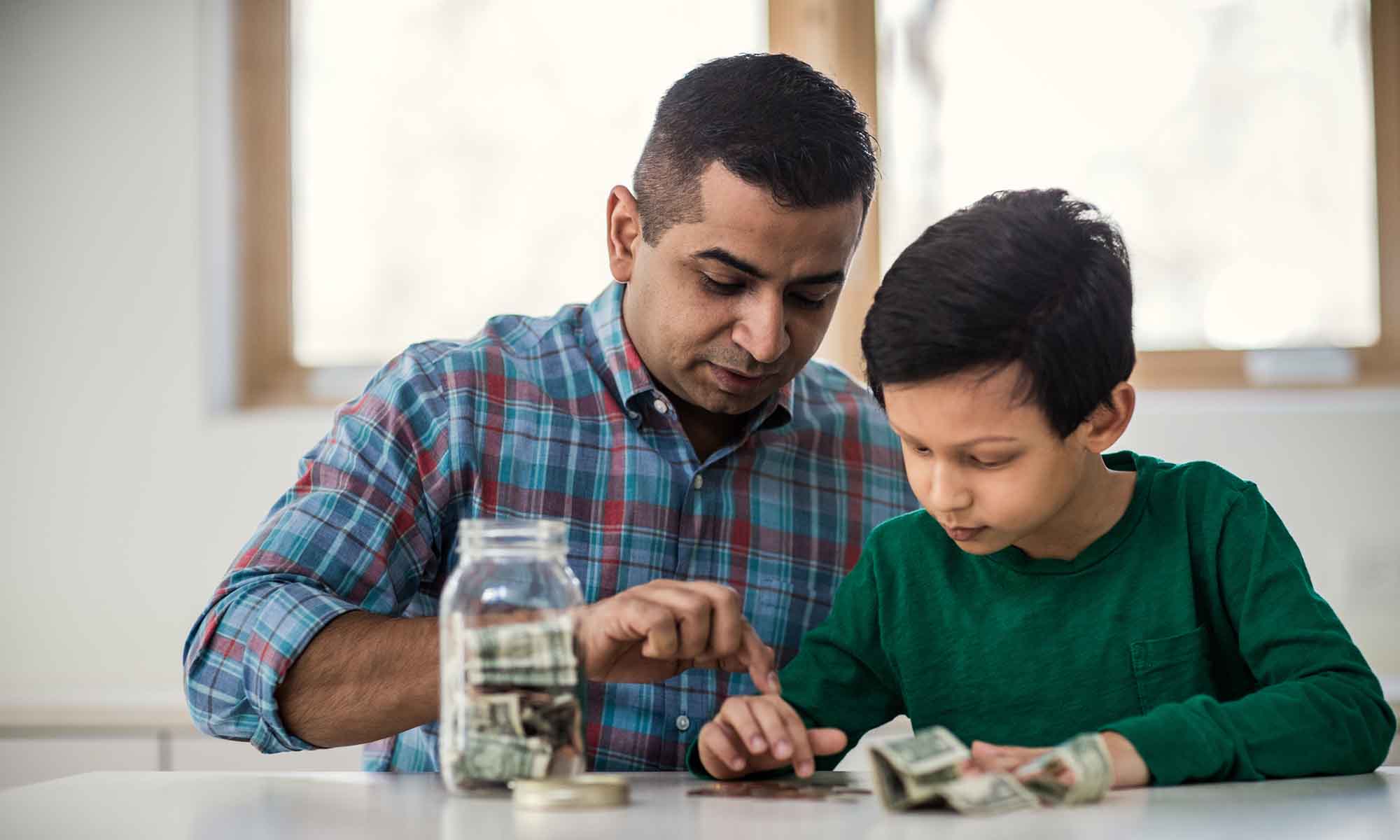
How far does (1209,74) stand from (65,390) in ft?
7.54

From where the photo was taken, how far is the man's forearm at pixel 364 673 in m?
1.27

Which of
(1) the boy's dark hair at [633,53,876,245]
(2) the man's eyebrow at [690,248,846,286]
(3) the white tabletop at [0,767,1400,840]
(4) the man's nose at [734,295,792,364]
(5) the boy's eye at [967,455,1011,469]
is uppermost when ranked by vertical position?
(1) the boy's dark hair at [633,53,876,245]

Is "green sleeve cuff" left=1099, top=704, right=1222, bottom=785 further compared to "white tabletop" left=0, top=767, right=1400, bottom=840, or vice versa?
"green sleeve cuff" left=1099, top=704, right=1222, bottom=785

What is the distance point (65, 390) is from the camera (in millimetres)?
2723

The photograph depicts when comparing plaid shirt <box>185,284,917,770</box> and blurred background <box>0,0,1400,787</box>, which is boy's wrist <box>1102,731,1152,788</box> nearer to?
plaid shirt <box>185,284,917,770</box>

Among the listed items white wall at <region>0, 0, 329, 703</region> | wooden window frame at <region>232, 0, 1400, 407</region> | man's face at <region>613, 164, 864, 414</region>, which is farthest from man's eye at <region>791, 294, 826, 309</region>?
white wall at <region>0, 0, 329, 703</region>

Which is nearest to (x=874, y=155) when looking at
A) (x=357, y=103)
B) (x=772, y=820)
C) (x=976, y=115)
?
(x=772, y=820)

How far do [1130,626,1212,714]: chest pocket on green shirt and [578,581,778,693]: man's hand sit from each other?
1.12ft

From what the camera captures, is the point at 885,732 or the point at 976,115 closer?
the point at 885,732

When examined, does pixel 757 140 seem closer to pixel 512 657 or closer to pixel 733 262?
pixel 733 262

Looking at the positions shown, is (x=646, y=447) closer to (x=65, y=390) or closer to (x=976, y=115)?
(x=976, y=115)

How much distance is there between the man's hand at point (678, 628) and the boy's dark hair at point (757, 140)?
0.54 m

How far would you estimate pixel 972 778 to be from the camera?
89cm

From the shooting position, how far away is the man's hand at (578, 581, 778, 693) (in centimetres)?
101
